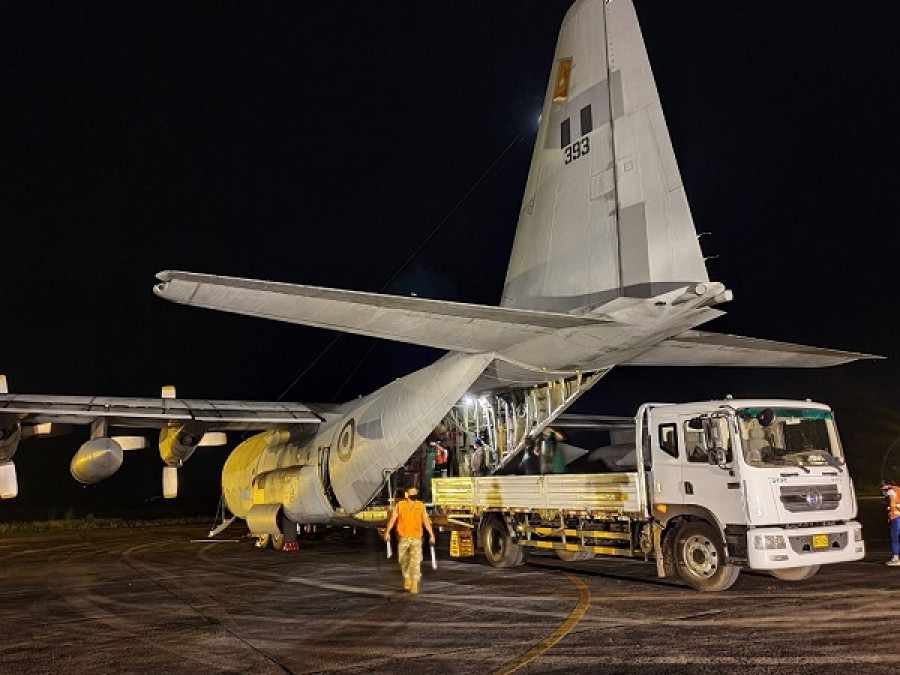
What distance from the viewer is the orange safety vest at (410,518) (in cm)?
1185

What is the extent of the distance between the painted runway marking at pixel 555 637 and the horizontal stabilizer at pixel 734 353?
491 centimetres

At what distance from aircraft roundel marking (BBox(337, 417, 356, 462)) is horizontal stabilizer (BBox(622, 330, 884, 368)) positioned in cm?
681

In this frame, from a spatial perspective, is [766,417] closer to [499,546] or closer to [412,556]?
[412,556]

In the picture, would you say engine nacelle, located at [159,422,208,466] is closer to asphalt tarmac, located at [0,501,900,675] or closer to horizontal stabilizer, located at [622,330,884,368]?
asphalt tarmac, located at [0,501,900,675]

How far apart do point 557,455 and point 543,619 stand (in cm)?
984

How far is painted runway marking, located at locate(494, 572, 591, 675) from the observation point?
702cm

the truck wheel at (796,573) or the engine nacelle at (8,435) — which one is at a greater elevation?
the engine nacelle at (8,435)

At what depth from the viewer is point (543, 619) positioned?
928cm

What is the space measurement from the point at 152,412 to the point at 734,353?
13.4 meters

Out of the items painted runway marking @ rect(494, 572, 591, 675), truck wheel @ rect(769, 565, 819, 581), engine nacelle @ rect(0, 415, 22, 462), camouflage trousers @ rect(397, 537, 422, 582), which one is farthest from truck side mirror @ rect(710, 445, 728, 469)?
engine nacelle @ rect(0, 415, 22, 462)

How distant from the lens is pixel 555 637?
818 centimetres

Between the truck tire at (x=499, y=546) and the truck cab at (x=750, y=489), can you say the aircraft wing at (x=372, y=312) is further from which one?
the truck tire at (x=499, y=546)

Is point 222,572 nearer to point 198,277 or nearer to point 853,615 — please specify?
point 198,277

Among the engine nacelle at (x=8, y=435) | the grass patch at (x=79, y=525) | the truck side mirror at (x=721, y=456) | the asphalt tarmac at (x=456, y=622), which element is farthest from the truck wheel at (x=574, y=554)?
the grass patch at (x=79, y=525)
